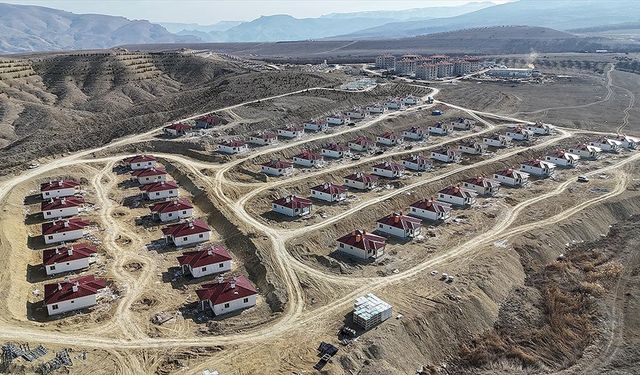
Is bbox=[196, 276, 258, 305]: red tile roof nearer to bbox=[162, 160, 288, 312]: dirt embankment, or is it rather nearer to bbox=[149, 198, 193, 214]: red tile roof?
bbox=[162, 160, 288, 312]: dirt embankment

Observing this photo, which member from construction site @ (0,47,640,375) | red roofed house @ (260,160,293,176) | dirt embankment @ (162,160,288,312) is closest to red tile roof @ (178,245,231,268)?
construction site @ (0,47,640,375)

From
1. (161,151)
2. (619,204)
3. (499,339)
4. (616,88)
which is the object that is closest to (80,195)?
(161,151)

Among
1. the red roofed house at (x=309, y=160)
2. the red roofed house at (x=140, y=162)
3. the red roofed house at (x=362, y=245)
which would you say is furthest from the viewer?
the red roofed house at (x=309, y=160)

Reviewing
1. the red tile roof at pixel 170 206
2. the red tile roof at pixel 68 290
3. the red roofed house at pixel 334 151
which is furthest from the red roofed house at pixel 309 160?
the red tile roof at pixel 68 290

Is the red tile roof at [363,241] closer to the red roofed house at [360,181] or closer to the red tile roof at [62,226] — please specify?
the red roofed house at [360,181]

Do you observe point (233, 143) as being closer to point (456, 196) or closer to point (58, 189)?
point (58, 189)
